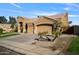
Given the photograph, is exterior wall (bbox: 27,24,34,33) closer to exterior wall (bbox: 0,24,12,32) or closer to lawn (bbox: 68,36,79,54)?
exterior wall (bbox: 0,24,12,32)

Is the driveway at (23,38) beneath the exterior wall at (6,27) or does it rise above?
beneath

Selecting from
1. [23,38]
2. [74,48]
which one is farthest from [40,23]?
[74,48]

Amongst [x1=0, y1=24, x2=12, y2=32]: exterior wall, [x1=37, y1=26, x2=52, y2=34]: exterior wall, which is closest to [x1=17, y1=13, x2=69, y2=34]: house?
[x1=37, y1=26, x2=52, y2=34]: exterior wall

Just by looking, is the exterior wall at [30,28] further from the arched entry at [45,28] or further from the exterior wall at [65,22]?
the exterior wall at [65,22]

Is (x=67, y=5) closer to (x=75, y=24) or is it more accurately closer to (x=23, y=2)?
(x=75, y=24)

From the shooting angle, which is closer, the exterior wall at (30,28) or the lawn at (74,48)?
the lawn at (74,48)

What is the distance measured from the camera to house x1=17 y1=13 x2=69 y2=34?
3.91 meters

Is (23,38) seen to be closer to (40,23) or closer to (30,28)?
(30,28)

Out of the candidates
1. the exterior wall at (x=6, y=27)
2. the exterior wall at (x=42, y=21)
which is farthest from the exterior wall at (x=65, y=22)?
the exterior wall at (x=6, y=27)

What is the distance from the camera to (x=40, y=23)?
3.97 meters

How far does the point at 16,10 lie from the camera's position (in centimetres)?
387

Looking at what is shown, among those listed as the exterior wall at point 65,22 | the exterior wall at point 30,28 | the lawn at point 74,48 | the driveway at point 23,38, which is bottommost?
the lawn at point 74,48

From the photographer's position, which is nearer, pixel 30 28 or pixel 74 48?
pixel 74 48

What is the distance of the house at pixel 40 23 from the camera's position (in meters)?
3.91
